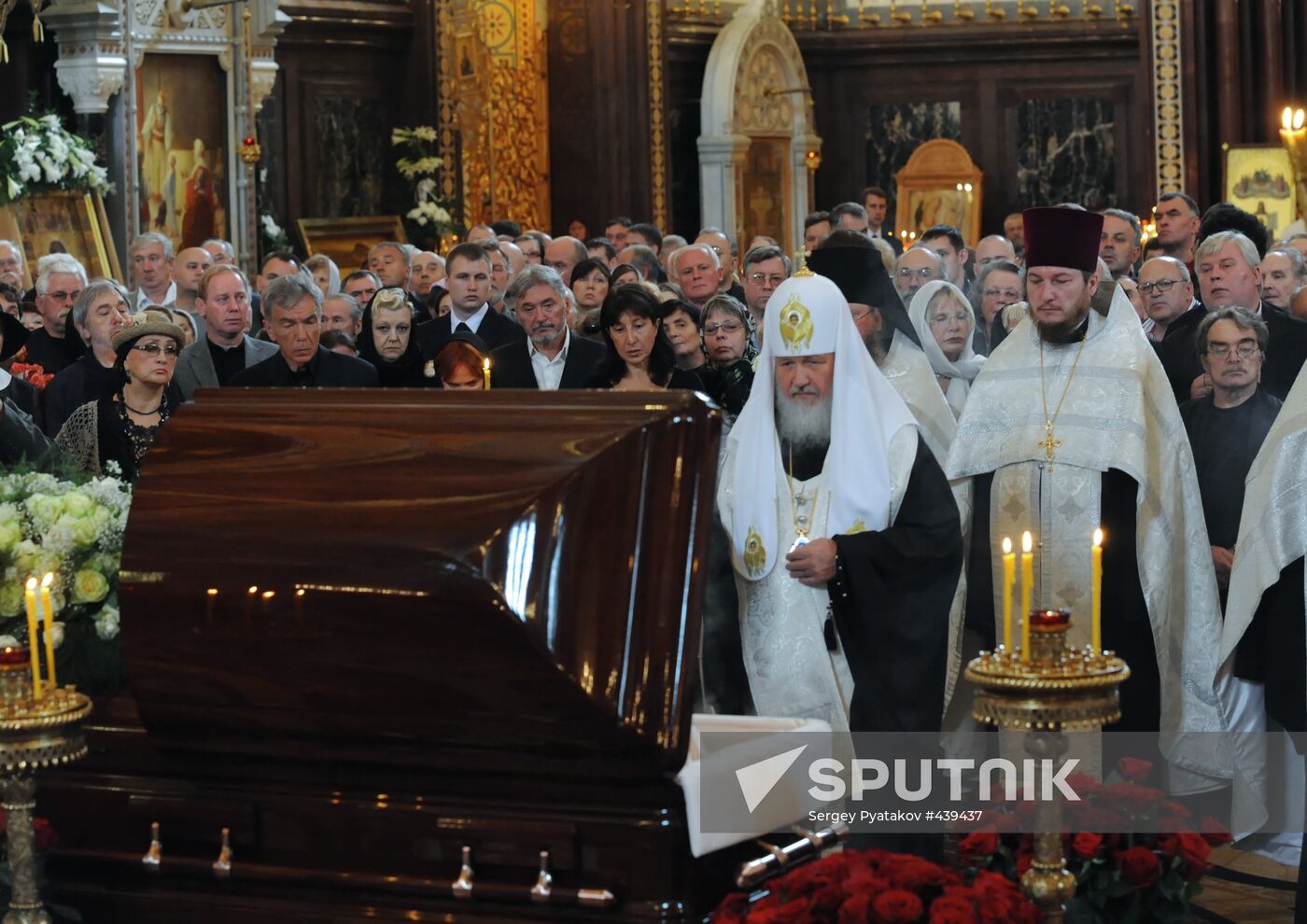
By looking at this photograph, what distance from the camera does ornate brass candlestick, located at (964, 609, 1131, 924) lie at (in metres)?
2.83

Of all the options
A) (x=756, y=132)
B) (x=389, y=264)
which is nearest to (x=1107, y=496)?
(x=389, y=264)

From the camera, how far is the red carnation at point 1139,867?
3510 mm

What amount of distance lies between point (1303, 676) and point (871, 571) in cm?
153

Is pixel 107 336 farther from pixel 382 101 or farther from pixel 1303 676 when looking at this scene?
pixel 382 101

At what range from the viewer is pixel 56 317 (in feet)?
28.9

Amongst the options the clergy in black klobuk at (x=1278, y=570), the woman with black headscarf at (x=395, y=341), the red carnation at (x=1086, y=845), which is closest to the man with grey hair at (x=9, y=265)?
the woman with black headscarf at (x=395, y=341)

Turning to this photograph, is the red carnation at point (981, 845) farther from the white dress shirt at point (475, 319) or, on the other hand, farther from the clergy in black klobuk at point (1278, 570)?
the white dress shirt at point (475, 319)

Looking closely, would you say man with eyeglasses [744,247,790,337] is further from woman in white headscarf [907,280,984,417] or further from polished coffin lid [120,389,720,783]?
polished coffin lid [120,389,720,783]

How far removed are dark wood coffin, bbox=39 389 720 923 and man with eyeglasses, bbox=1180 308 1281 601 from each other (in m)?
3.65

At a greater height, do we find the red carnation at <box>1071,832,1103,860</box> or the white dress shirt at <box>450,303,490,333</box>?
the white dress shirt at <box>450,303,490,333</box>

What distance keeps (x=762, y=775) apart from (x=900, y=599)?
1597 mm

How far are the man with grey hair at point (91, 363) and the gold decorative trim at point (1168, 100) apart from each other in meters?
11.0

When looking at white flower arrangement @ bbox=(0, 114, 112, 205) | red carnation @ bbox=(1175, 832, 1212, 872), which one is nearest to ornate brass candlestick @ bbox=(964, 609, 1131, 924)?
red carnation @ bbox=(1175, 832, 1212, 872)

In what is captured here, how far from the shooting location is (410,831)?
10.3 ft
